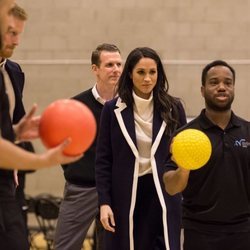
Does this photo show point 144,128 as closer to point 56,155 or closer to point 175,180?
point 175,180

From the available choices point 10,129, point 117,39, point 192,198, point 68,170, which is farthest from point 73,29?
point 10,129

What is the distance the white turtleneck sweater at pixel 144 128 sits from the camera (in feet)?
12.4

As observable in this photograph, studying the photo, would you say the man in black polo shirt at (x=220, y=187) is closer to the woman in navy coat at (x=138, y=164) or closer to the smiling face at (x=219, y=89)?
the smiling face at (x=219, y=89)

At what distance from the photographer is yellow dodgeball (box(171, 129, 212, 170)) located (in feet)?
10.0

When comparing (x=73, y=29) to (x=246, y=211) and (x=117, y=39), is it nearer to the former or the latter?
(x=117, y=39)

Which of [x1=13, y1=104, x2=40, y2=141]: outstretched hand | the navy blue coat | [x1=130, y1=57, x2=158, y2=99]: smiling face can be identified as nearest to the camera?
[x1=13, y1=104, x2=40, y2=141]: outstretched hand

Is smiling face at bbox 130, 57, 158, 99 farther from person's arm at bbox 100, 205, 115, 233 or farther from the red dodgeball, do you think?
the red dodgeball

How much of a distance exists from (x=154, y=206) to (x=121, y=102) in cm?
73

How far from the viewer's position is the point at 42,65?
27.3ft

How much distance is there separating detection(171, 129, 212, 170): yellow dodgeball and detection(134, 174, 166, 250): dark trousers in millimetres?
696

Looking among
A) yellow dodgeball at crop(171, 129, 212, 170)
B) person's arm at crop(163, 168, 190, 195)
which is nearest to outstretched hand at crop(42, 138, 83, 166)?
yellow dodgeball at crop(171, 129, 212, 170)

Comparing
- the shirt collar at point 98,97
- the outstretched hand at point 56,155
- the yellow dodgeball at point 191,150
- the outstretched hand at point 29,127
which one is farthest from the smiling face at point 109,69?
the outstretched hand at point 56,155

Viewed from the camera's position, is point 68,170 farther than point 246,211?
Yes

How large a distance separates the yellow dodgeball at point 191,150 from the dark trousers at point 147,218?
696 mm
